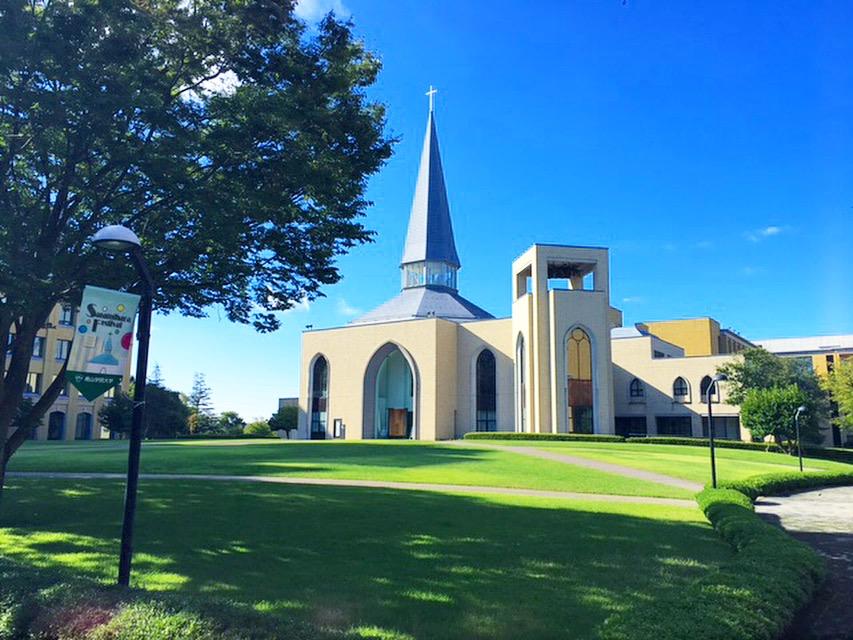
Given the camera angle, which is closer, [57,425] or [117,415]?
[117,415]

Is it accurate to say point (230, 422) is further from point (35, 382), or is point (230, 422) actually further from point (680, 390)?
point (680, 390)

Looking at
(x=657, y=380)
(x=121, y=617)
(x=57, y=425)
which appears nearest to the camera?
(x=121, y=617)

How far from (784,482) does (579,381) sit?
989 inches

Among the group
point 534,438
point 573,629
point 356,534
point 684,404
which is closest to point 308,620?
point 573,629

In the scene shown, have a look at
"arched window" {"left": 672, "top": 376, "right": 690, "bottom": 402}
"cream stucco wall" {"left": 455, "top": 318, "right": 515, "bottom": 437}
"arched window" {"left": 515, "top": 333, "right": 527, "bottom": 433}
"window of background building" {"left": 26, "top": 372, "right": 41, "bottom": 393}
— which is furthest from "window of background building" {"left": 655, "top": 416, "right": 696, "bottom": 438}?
"window of background building" {"left": 26, "top": 372, "right": 41, "bottom": 393}

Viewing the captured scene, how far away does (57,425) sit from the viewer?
57.2 m

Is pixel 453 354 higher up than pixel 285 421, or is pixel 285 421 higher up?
pixel 453 354

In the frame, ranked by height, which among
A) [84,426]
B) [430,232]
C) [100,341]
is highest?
[430,232]

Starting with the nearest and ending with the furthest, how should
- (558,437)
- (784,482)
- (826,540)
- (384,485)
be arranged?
(826,540)
(384,485)
(784,482)
(558,437)

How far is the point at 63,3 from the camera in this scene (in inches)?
381

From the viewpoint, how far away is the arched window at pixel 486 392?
51656 millimetres

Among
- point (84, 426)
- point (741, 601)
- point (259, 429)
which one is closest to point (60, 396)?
point (84, 426)

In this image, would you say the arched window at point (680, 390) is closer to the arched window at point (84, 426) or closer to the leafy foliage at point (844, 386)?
the leafy foliage at point (844, 386)

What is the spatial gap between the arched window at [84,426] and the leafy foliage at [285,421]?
16.2m
